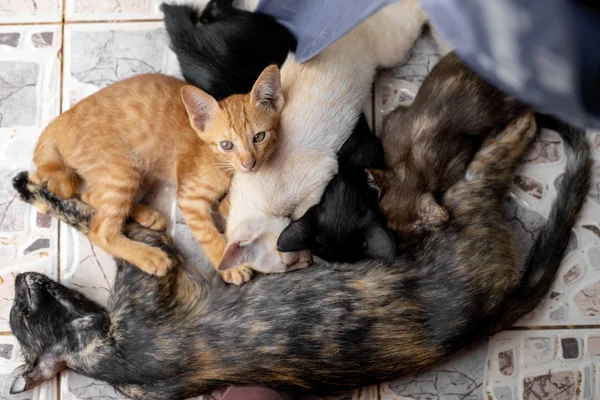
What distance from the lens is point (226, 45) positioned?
2.05m

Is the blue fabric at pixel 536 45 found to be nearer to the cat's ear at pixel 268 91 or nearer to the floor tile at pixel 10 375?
the cat's ear at pixel 268 91

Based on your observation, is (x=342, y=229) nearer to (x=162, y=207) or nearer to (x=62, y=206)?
(x=162, y=207)

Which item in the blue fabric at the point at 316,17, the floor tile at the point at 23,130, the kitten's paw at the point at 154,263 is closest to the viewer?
the blue fabric at the point at 316,17

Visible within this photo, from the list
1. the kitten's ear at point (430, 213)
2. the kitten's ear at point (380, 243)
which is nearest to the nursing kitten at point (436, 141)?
the kitten's ear at point (430, 213)

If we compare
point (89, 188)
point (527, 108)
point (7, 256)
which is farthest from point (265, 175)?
point (7, 256)

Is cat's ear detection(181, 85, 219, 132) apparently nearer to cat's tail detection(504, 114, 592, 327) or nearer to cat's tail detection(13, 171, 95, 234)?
cat's tail detection(13, 171, 95, 234)

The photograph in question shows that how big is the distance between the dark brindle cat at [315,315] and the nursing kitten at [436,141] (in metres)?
0.06

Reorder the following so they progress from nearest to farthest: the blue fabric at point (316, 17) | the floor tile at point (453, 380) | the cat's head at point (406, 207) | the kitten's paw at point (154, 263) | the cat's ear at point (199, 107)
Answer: the blue fabric at point (316, 17), the cat's ear at point (199, 107), the cat's head at point (406, 207), the kitten's paw at point (154, 263), the floor tile at point (453, 380)

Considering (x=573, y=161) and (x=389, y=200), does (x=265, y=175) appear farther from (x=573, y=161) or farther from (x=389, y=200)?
(x=573, y=161)

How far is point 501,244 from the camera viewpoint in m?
1.98

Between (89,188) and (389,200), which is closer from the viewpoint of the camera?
(389,200)

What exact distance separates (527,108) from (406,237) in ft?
2.23

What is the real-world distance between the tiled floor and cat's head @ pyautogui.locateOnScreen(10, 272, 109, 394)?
5.4 inches

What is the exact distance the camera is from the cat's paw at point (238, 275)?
2014 millimetres
